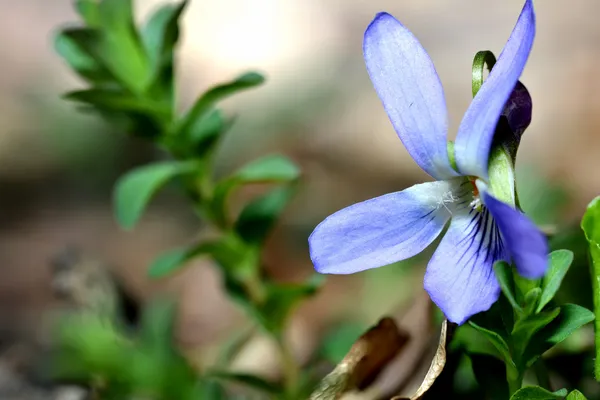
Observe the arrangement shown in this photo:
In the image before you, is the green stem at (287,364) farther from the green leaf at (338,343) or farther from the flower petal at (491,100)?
the flower petal at (491,100)

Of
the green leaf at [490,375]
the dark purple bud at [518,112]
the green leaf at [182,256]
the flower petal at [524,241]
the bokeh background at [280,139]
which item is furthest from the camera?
the bokeh background at [280,139]

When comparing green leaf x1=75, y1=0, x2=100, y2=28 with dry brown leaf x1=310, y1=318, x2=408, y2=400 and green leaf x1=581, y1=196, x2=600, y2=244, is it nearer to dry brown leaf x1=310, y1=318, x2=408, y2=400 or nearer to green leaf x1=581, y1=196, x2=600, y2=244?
dry brown leaf x1=310, y1=318, x2=408, y2=400

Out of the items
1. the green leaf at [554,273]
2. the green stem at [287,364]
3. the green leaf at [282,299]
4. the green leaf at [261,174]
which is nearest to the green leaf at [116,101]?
the green leaf at [261,174]

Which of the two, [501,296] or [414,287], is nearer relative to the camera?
[501,296]

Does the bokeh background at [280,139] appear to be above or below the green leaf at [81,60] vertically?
below

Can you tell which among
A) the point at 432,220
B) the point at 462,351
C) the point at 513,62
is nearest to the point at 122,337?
the point at 462,351

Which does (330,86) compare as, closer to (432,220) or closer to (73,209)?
(73,209)

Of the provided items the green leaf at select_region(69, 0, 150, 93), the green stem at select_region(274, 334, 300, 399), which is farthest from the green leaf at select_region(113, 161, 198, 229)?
the green stem at select_region(274, 334, 300, 399)
